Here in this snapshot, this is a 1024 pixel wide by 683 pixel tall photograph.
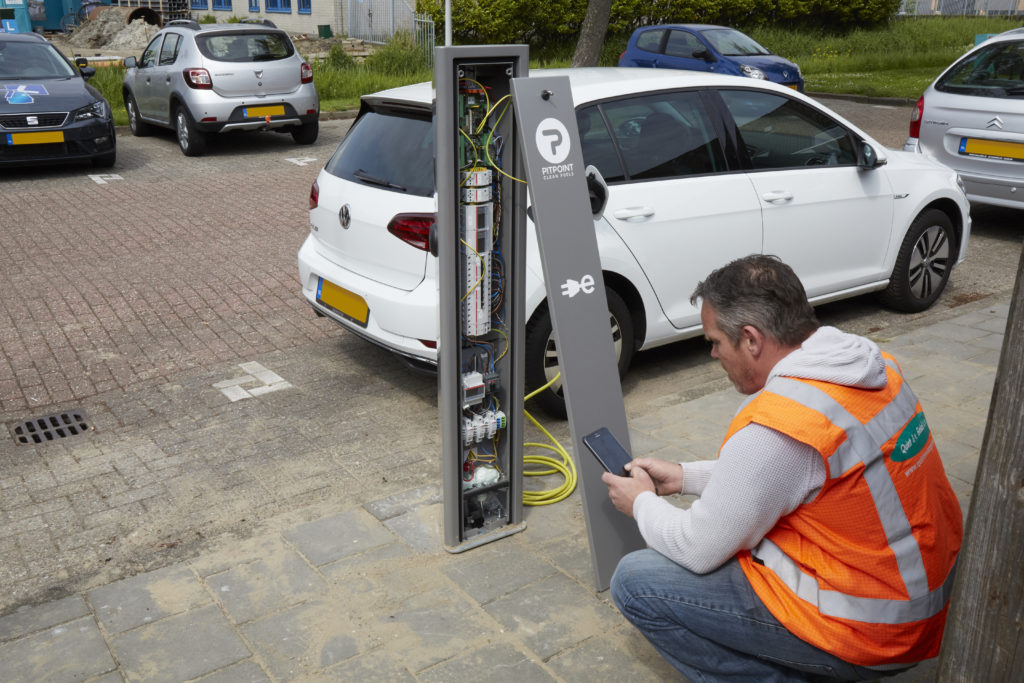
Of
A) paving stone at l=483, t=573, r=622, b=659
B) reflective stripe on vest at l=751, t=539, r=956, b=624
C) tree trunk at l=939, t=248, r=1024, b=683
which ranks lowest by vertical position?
paving stone at l=483, t=573, r=622, b=659

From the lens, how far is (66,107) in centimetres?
1142

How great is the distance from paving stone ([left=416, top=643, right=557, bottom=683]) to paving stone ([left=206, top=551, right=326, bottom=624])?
0.68 meters

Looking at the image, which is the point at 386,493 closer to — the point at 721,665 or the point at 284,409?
the point at 284,409

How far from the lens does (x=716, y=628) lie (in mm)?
2480

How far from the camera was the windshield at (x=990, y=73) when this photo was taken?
849cm

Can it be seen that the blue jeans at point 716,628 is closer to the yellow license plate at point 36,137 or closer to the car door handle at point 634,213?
the car door handle at point 634,213

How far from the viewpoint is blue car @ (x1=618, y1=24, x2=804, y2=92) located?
15.6 metres

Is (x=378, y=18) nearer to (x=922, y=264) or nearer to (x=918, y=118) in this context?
(x=918, y=118)

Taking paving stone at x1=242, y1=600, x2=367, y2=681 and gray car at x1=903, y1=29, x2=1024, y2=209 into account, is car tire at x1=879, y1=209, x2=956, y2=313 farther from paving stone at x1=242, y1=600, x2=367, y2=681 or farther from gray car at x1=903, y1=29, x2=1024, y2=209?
paving stone at x1=242, y1=600, x2=367, y2=681

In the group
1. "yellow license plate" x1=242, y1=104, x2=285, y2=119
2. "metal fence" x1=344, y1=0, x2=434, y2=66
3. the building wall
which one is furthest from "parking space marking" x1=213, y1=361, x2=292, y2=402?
the building wall

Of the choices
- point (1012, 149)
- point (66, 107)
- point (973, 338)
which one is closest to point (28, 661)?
point (973, 338)

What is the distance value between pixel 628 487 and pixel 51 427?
148 inches

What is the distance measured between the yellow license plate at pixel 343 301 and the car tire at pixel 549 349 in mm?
893

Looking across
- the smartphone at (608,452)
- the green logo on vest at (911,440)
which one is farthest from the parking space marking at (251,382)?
the green logo on vest at (911,440)
